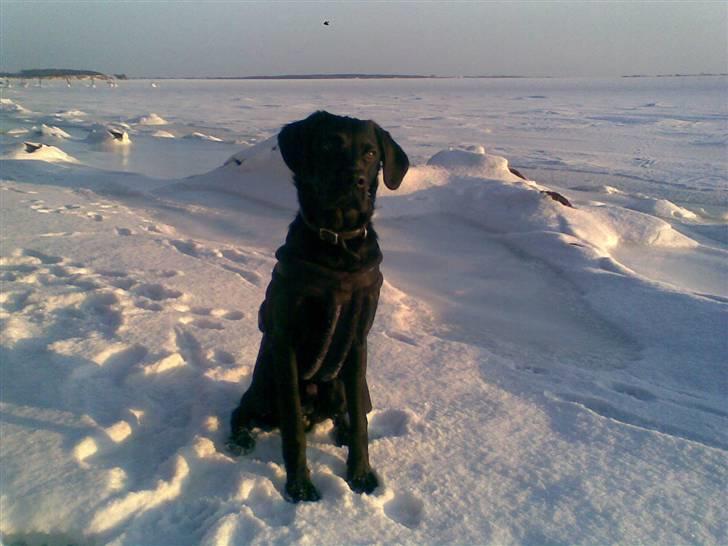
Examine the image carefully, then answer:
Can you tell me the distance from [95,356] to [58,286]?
1.38 metres

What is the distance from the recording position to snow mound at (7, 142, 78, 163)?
1068 cm

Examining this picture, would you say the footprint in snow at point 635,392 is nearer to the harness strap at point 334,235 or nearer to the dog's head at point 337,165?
the dog's head at point 337,165

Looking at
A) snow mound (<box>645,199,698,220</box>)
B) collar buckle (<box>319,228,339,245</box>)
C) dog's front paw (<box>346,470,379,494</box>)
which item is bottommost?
dog's front paw (<box>346,470,379,494</box>)

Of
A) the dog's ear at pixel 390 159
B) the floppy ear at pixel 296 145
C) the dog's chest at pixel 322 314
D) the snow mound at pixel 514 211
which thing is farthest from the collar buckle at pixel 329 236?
the snow mound at pixel 514 211

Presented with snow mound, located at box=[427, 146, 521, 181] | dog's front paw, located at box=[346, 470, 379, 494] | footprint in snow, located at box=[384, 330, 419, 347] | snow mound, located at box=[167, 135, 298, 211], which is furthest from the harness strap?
snow mound, located at box=[427, 146, 521, 181]

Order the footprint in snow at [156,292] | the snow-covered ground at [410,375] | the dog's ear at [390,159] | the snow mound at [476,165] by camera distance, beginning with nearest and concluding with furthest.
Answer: the snow-covered ground at [410,375] < the dog's ear at [390,159] < the footprint in snow at [156,292] < the snow mound at [476,165]

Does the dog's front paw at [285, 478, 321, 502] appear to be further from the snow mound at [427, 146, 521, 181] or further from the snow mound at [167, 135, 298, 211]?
the snow mound at [427, 146, 521, 181]

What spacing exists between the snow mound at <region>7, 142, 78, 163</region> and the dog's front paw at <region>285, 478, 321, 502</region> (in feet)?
34.7

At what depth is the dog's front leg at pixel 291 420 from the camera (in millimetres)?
2240

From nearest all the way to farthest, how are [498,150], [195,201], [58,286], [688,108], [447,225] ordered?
[58,286], [447,225], [195,201], [498,150], [688,108]

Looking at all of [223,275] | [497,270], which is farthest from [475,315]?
[223,275]

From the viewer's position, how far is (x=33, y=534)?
6.35 feet

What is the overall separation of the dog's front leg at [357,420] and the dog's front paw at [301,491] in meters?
0.17

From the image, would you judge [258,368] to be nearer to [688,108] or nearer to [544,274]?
[544,274]
